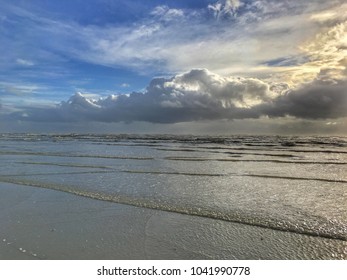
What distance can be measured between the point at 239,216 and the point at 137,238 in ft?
10.8

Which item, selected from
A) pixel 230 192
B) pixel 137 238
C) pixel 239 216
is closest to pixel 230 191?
pixel 230 192

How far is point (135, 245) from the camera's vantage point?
6.70 m

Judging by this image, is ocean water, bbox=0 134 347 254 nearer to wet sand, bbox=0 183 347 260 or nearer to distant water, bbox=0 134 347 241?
distant water, bbox=0 134 347 241

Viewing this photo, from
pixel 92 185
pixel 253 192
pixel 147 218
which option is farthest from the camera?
pixel 92 185

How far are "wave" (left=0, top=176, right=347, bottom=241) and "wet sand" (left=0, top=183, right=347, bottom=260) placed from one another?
318mm

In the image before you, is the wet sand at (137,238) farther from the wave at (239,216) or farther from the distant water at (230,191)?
the distant water at (230,191)

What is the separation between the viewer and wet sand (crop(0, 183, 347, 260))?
6.23 metres

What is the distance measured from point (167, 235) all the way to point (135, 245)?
0.94 meters

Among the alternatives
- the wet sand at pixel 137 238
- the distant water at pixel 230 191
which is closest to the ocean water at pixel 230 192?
the distant water at pixel 230 191

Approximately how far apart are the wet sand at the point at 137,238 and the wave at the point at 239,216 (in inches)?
12.5

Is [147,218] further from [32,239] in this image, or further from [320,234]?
[320,234]

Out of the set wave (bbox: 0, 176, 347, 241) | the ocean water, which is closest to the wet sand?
wave (bbox: 0, 176, 347, 241)

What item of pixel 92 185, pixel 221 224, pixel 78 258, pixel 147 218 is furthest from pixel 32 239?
pixel 92 185
